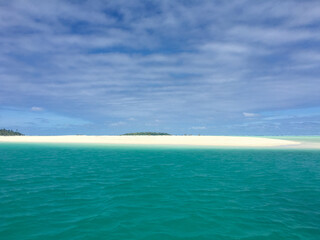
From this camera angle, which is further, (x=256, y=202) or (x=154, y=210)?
(x=256, y=202)

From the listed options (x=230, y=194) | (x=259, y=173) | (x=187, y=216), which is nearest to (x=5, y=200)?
(x=187, y=216)

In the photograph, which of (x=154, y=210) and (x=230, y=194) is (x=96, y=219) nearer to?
(x=154, y=210)

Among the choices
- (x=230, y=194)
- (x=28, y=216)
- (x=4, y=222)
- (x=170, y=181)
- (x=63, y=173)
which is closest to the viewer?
(x=4, y=222)

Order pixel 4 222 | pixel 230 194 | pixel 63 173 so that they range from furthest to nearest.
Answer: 1. pixel 63 173
2. pixel 230 194
3. pixel 4 222

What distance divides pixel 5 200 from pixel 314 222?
46.8 feet

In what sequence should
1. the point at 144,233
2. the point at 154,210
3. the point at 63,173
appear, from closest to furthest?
the point at 144,233
the point at 154,210
the point at 63,173

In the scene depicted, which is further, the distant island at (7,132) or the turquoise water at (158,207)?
the distant island at (7,132)

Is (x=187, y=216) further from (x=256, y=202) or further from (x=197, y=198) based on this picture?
(x=256, y=202)

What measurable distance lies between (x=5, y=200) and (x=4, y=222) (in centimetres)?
330

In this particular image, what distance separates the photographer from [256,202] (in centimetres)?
1198

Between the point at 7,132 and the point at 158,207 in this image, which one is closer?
the point at 158,207

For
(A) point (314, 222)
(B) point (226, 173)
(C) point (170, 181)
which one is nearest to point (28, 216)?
(C) point (170, 181)

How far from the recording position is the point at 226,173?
20.1 metres

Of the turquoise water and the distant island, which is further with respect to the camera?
the distant island
